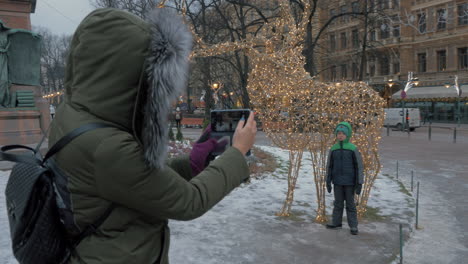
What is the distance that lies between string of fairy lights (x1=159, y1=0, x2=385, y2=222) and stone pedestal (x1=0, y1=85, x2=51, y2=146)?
708 cm

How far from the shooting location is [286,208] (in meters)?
6.57

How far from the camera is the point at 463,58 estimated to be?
108 feet

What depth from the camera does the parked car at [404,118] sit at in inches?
1004

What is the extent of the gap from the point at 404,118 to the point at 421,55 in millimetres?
14649

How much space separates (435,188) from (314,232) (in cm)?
463

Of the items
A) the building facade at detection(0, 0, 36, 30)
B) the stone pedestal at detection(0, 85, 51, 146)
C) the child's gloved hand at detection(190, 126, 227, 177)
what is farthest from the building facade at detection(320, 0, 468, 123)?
the child's gloved hand at detection(190, 126, 227, 177)

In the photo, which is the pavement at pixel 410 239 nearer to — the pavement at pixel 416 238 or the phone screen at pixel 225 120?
the pavement at pixel 416 238

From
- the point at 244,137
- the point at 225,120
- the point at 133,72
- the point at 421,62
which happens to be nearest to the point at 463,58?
the point at 421,62

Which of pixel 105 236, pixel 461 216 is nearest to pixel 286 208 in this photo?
pixel 461 216

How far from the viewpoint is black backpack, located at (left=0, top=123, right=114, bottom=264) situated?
4.35 feet

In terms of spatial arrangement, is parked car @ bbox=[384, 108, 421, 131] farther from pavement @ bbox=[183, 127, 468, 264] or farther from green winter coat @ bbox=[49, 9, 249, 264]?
green winter coat @ bbox=[49, 9, 249, 264]

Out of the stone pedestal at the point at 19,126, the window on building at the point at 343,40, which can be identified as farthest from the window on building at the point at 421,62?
the stone pedestal at the point at 19,126

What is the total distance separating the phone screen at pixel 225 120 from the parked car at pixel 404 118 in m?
24.9

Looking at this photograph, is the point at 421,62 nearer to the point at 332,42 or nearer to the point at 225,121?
the point at 332,42
